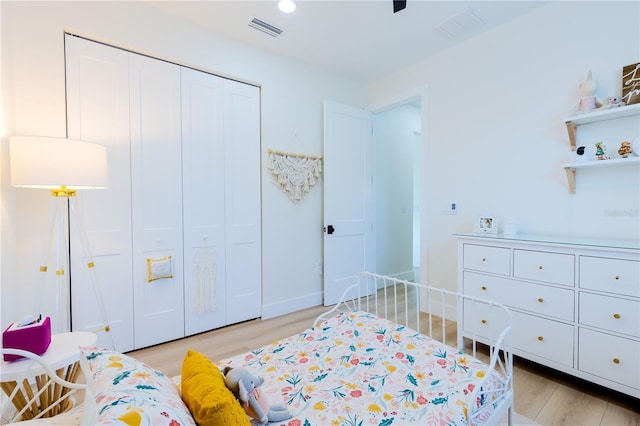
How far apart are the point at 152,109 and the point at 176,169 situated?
52cm

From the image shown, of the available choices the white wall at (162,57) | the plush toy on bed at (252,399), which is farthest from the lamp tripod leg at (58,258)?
the plush toy on bed at (252,399)

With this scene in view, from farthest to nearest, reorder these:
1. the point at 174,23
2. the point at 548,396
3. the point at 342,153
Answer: the point at 342,153
the point at 174,23
the point at 548,396

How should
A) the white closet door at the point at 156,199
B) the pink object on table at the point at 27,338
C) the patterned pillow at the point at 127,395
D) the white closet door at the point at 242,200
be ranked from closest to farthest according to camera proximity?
the patterned pillow at the point at 127,395
the pink object on table at the point at 27,338
the white closet door at the point at 156,199
the white closet door at the point at 242,200

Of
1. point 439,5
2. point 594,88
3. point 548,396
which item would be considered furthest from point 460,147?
point 548,396

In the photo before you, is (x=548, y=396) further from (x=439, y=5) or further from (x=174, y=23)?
(x=174, y=23)

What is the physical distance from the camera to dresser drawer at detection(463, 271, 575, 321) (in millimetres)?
1975

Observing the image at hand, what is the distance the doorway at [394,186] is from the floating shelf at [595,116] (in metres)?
2.12

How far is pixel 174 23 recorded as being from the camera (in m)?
2.61

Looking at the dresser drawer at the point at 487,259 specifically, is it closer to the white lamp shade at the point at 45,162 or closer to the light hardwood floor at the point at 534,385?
the light hardwood floor at the point at 534,385

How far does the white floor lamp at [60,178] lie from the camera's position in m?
1.69

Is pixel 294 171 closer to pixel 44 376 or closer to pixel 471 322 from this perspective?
pixel 471 322

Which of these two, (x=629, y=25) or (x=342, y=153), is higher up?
(x=629, y=25)

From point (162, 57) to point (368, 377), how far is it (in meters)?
2.85

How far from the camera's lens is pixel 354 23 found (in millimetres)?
2688
